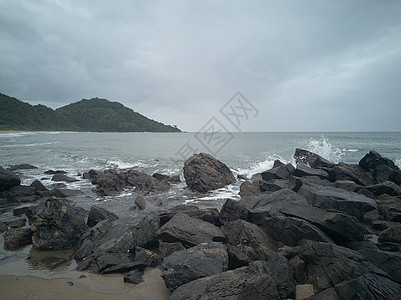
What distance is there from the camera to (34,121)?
94.7 metres

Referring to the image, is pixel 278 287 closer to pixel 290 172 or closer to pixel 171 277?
pixel 171 277

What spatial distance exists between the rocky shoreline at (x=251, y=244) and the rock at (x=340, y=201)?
0.10ft

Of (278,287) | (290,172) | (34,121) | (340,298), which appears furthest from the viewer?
(34,121)

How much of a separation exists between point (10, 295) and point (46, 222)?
225 cm

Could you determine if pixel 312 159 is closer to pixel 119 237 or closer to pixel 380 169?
pixel 380 169

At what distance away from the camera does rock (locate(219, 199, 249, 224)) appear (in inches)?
244

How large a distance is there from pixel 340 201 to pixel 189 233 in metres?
5.25

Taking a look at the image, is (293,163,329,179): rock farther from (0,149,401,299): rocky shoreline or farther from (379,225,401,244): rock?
(379,225,401,244): rock

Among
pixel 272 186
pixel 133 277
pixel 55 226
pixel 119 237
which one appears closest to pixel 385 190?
pixel 272 186

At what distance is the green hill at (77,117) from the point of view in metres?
86.6

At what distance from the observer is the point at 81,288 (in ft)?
12.6

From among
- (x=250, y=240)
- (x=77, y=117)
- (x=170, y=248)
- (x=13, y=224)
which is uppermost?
(x=77, y=117)

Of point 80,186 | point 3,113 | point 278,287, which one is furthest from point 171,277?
point 3,113

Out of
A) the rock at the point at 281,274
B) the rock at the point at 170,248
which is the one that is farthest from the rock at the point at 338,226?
the rock at the point at 170,248
